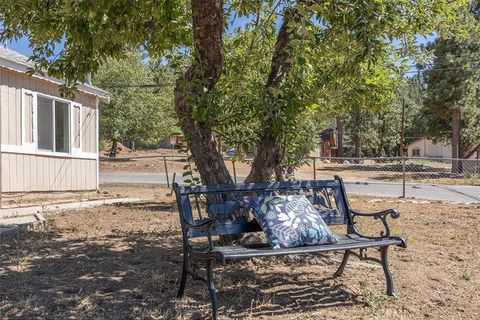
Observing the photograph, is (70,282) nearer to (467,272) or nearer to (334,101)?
(334,101)

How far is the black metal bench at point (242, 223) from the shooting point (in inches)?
131

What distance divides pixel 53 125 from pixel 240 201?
7.92 meters

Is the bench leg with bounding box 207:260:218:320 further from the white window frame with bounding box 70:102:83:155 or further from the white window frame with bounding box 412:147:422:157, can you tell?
the white window frame with bounding box 412:147:422:157

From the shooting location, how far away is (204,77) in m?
4.43

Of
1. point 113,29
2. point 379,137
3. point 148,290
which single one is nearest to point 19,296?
point 148,290

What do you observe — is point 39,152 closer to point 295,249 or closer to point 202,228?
point 202,228

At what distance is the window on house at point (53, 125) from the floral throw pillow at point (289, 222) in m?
7.90

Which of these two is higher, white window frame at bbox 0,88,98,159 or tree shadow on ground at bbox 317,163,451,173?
white window frame at bbox 0,88,98,159

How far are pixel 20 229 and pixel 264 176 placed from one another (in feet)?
11.4

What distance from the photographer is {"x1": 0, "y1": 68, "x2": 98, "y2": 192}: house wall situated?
9.29 m

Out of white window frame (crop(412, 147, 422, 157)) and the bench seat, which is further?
white window frame (crop(412, 147, 422, 157))

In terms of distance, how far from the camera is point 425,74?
26500 mm

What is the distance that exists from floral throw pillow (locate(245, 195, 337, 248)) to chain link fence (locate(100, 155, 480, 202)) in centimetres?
638

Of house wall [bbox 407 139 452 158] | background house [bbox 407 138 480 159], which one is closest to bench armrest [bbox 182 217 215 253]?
house wall [bbox 407 139 452 158]
